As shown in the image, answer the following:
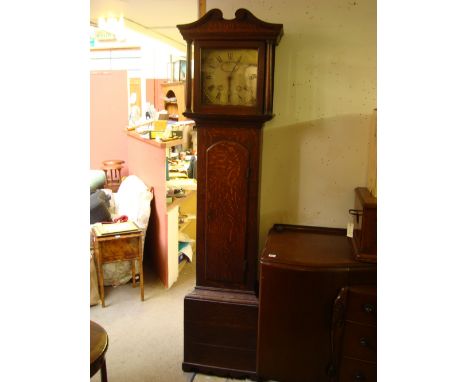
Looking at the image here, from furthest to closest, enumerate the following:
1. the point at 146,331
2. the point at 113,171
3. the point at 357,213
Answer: the point at 113,171 → the point at 146,331 → the point at 357,213

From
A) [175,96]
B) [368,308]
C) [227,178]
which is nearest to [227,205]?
[227,178]

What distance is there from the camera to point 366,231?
194cm

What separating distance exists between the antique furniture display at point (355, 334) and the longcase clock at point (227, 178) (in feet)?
1.54

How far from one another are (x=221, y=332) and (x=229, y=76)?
1.38m

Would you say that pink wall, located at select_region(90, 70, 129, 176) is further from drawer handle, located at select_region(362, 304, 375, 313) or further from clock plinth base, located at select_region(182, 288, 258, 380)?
drawer handle, located at select_region(362, 304, 375, 313)

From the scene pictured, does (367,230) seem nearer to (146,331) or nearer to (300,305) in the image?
(300,305)

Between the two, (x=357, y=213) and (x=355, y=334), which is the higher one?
(x=357, y=213)

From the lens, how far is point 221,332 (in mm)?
2283
